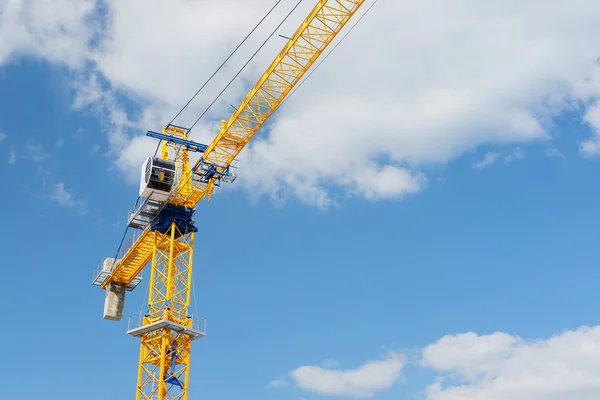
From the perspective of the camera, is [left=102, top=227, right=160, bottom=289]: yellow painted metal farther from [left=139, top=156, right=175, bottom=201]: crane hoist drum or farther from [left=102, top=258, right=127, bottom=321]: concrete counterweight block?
[left=139, top=156, right=175, bottom=201]: crane hoist drum

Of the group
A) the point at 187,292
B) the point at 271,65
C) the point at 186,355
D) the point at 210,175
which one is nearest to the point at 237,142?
the point at 210,175

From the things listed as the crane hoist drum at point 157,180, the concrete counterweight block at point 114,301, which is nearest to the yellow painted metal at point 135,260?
the concrete counterweight block at point 114,301

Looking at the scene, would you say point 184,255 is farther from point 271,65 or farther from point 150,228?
point 271,65

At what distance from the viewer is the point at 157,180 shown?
60812mm

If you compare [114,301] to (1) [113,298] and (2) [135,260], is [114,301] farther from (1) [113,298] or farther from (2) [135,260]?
(2) [135,260]

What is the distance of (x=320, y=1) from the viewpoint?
53.9 metres

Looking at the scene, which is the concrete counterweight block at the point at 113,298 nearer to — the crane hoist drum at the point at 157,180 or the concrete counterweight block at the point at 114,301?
the concrete counterweight block at the point at 114,301

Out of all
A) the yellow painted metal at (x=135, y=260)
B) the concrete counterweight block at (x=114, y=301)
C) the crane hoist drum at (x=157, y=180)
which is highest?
the crane hoist drum at (x=157, y=180)

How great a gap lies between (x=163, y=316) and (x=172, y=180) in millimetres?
10853

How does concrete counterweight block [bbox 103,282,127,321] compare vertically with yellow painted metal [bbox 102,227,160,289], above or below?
below

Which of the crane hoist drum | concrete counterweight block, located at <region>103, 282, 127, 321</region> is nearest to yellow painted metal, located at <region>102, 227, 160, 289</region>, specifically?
concrete counterweight block, located at <region>103, 282, 127, 321</region>

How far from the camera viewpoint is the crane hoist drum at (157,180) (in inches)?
2388

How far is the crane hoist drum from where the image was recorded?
60.7 meters

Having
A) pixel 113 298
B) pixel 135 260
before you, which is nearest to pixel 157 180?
pixel 135 260
